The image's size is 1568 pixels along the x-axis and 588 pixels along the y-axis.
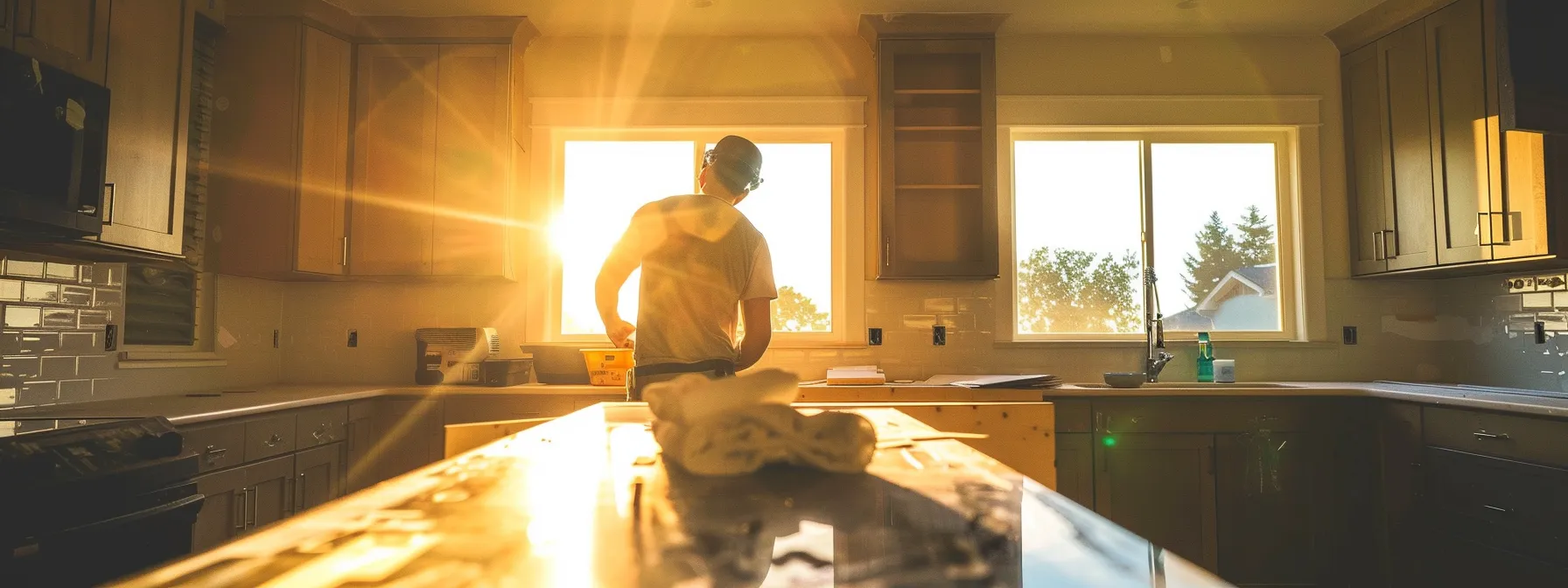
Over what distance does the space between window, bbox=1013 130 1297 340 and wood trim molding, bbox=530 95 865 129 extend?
0.93 m

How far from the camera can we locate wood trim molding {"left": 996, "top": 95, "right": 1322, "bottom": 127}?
3.91 meters

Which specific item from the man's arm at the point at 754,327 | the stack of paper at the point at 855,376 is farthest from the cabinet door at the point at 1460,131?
the man's arm at the point at 754,327

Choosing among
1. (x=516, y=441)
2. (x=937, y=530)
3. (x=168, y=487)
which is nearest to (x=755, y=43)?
(x=168, y=487)

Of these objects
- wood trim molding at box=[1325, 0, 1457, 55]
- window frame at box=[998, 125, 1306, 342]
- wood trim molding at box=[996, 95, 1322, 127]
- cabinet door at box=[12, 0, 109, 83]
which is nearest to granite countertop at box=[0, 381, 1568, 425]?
window frame at box=[998, 125, 1306, 342]

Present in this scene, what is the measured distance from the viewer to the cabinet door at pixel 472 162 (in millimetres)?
3615

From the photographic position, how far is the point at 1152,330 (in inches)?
148

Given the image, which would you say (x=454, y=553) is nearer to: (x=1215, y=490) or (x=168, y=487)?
(x=168, y=487)

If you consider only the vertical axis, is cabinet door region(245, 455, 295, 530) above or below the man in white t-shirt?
below

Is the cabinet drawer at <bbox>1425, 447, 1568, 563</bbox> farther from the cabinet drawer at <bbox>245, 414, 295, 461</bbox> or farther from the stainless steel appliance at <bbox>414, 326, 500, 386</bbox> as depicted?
the cabinet drawer at <bbox>245, 414, 295, 461</bbox>

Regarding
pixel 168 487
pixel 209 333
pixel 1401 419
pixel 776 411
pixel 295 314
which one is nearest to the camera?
pixel 776 411

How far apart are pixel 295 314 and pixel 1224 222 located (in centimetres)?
444

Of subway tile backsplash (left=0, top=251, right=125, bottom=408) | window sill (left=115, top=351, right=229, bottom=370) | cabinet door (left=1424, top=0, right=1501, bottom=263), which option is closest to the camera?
subway tile backsplash (left=0, top=251, right=125, bottom=408)

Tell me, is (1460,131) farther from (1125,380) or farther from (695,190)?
(695,190)

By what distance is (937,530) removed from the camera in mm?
563
